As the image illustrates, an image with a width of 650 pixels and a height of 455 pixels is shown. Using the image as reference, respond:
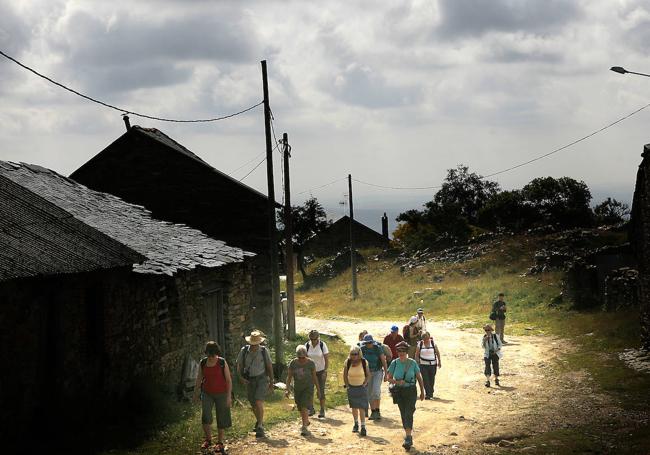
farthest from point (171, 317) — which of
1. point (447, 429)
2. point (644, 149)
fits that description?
point (644, 149)

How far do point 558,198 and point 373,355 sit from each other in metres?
83.2

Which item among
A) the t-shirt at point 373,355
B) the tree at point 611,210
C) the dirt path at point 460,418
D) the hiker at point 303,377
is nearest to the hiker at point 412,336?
the dirt path at point 460,418

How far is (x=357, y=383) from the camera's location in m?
12.9

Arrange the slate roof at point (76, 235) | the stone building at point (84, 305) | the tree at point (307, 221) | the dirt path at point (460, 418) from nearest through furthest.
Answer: the stone building at point (84, 305) → the slate roof at point (76, 235) → the dirt path at point (460, 418) → the tree at point (307, 221)

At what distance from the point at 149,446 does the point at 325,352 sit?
4.03 m

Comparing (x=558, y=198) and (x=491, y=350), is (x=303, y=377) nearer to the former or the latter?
(x=491, y=350)

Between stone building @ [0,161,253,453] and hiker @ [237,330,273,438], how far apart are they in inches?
89.2

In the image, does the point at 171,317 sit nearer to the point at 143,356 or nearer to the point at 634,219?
the point at 143,356

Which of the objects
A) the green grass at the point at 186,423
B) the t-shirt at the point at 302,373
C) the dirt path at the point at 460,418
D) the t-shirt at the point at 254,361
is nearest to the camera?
the green grass at the point at 186,423

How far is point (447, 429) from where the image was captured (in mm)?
13578

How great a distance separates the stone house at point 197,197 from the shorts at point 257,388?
48.4 feet

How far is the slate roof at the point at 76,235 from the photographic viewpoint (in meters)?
11.5

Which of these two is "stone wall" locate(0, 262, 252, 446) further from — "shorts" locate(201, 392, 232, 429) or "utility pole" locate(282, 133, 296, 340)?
"utility pole" locate(282, 133, 296, 340)

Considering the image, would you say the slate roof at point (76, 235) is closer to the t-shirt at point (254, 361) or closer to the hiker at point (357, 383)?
the t-shirt at point (254, 361)
